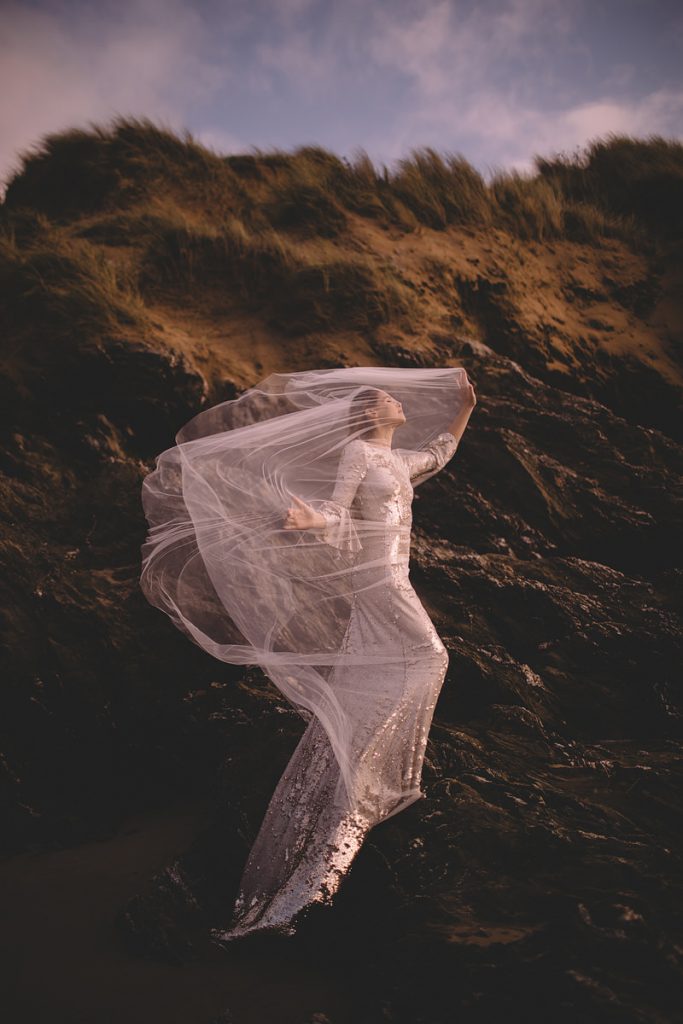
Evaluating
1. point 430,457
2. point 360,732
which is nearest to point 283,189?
point 430,457

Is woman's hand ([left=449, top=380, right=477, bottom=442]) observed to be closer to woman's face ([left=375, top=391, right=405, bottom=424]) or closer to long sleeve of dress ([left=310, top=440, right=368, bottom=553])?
woman's face ([left=375, top=391, right=405, bottom=424])

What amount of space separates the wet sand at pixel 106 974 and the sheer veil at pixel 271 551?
0.99m

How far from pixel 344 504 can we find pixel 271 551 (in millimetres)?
450

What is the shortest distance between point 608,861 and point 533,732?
1.01 meters

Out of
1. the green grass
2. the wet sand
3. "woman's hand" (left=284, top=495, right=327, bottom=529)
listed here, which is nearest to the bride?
"woman's hand" (left=284, top=495, right=327, bottom=529)

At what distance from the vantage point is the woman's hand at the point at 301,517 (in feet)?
10.4

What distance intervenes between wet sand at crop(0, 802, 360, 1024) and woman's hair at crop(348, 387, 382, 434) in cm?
265

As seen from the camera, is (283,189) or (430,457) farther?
(283,189)

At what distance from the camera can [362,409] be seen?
3779mm

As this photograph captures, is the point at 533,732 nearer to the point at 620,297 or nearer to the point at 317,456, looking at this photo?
the point at 317,456

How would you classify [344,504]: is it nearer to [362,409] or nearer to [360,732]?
[362,409]

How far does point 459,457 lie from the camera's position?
5477mm

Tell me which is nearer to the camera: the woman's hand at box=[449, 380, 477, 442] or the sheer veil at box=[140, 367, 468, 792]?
the sheer veil at box=[140, 367, 468, 792]

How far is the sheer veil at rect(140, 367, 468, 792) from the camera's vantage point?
3271 millimetres
